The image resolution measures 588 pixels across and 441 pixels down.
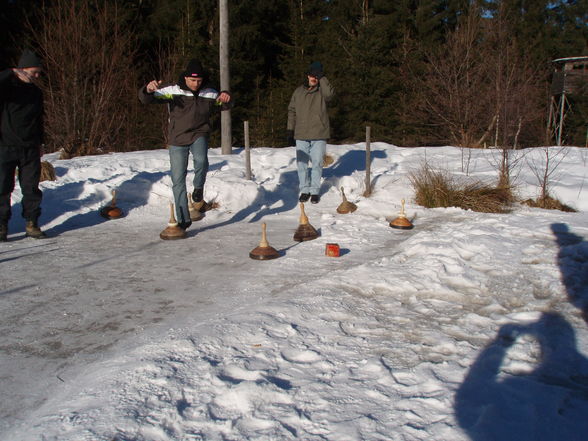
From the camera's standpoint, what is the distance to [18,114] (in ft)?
18.6

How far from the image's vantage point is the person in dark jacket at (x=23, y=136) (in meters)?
5.58

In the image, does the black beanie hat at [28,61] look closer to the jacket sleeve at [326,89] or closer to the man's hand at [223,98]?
the man's hand at [223,98]

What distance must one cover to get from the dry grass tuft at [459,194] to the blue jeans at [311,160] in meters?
1.43

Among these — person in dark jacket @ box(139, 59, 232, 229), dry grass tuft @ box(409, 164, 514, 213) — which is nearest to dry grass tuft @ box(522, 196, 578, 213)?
dry grass tuft @ box(409, 164, 514, 213)

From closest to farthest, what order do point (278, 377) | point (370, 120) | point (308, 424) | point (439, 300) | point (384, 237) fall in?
point (308, 424) → point (278, 377) → point (439, 300) → point (384, 237) → point (370, 120)

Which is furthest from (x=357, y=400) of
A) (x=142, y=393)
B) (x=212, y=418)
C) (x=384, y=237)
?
(x=384, y=237)

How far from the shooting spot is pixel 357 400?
2.57 metres

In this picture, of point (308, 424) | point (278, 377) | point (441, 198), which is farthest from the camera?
point (441, 198)

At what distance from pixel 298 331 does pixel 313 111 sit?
4997 millimetres

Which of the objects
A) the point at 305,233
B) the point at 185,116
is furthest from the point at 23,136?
the point at 305,233

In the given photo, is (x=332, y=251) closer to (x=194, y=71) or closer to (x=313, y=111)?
(x=194, y=71)

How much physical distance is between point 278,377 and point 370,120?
22.1 m

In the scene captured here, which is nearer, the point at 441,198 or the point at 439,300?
the point at 439,300

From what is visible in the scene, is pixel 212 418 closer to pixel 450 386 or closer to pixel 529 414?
pixel 450 386
